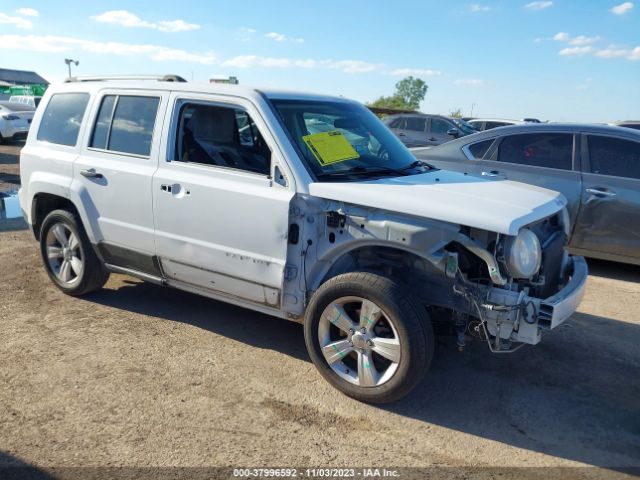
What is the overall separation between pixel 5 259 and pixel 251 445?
4523mm

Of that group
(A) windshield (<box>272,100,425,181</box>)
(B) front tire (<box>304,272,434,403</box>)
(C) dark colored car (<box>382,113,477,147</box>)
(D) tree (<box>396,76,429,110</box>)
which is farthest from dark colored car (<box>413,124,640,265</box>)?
(D) tree (<box>396,76,429,110</box>)

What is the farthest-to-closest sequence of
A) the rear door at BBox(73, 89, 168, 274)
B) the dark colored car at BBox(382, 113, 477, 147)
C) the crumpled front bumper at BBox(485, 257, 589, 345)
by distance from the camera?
1. the dark colored car at BBox(382, 113, 477, 147)
2. the rear door at BBox(73, 89, 168, 274)
3. the crumpled front bumper at BBox(485, 257, 589, 345)

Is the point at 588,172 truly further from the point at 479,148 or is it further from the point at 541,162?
the point at 479,148

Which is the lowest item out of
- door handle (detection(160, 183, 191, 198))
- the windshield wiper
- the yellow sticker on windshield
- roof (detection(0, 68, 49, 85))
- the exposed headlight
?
the exposed headlight

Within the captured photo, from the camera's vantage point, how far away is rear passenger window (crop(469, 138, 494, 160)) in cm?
676

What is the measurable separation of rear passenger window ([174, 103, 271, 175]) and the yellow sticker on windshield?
43 centimetres

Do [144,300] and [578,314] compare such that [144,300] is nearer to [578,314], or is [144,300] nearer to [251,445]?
[251,445]

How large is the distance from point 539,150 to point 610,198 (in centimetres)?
96

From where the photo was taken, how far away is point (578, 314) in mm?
5137

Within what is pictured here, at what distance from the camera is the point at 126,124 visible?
4.55 metres

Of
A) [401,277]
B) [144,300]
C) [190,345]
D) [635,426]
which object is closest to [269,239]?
[401,277]

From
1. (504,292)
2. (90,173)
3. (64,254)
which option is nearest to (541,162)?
(504,292)

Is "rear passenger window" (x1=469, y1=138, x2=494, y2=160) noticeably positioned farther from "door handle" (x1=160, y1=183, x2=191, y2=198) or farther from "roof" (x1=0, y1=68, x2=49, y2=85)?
"roof" (x1=0, y1=68, x2=49, y2=85)

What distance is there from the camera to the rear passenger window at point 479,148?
6.76 metres
